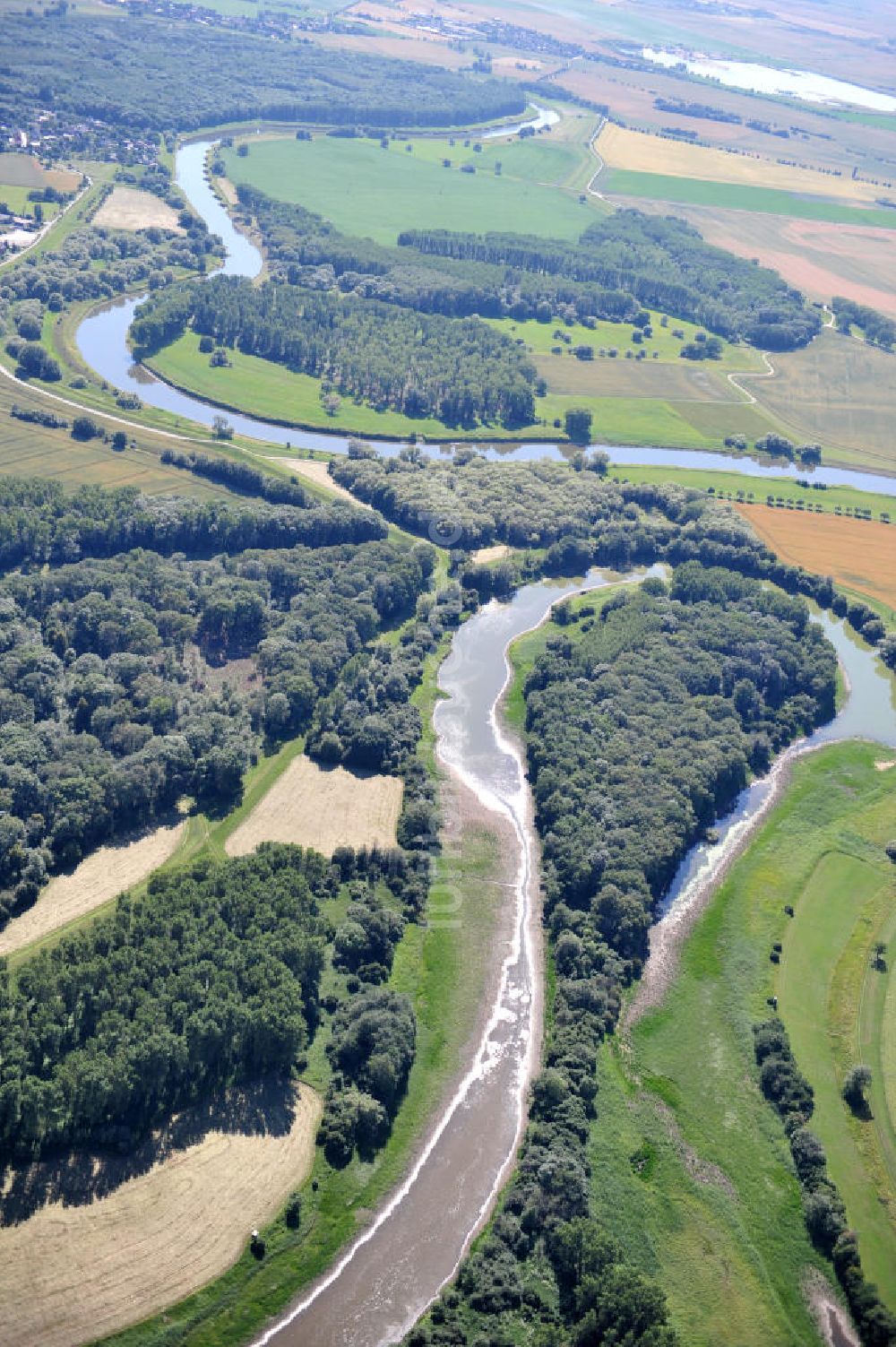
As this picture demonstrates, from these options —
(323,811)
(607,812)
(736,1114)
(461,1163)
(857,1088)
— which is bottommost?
(461,1163)

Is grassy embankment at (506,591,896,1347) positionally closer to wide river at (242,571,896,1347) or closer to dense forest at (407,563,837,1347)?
dense forest at (407,563,837,1347)

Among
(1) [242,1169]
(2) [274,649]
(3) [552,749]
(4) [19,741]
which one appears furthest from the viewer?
(2) [274,649]

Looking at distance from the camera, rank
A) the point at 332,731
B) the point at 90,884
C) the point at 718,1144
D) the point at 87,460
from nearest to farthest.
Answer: the point at 718,1144
the point at 90,884
the point at 332,731
the point at 87,460

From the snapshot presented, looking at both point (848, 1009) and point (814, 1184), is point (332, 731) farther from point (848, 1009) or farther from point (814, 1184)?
point (814, 1184)

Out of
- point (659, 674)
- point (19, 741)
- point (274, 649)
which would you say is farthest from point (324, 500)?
point (19, 741)

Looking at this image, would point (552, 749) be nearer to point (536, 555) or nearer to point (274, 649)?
point (274, 649)

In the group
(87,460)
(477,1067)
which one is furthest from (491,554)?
(477,1067)

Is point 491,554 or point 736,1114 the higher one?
→ point 491,554
